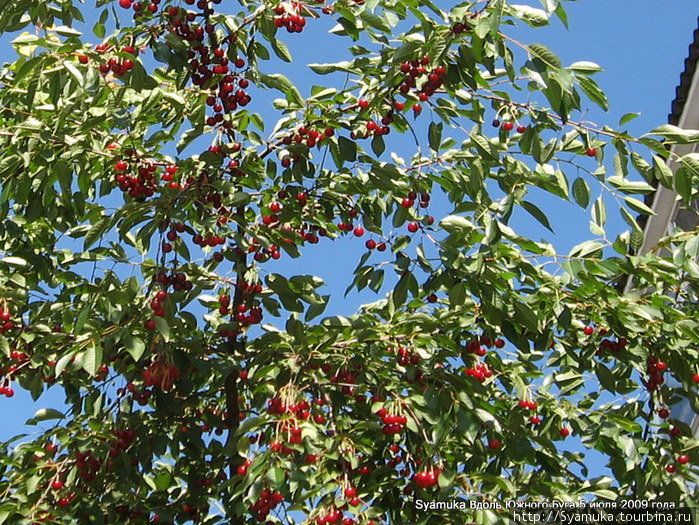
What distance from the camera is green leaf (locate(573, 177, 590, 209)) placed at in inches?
168

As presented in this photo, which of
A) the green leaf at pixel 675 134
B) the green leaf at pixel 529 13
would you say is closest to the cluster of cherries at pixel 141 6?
the green leaf at pixel 529 13

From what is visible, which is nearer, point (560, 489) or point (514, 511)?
point (514, 511)

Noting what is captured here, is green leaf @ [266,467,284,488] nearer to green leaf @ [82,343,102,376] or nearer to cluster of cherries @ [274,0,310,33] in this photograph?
green leaf @ [82,343,102,376]

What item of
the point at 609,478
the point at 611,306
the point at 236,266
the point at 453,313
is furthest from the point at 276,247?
the point at 609,478

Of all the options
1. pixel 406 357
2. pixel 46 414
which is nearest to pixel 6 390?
pixel 46 414

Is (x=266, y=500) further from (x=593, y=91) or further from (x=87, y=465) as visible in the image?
(x=593, y=91)

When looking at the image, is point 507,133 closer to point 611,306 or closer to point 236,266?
point 611,306

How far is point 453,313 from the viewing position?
4.57 m

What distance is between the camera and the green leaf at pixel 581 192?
4270 millimetres

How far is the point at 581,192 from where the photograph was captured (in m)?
4.28

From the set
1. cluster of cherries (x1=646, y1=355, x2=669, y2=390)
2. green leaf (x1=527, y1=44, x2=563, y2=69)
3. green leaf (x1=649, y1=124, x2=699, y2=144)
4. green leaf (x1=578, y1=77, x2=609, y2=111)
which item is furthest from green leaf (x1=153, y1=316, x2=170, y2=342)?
cluster of cherries (x1=646, y1=355, x2=669, y2=390)

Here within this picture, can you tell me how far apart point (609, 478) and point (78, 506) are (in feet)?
8.95

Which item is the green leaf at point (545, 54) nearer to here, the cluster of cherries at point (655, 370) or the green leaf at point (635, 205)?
the green leaf at point (635, 205)

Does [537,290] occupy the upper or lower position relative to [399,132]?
lower
